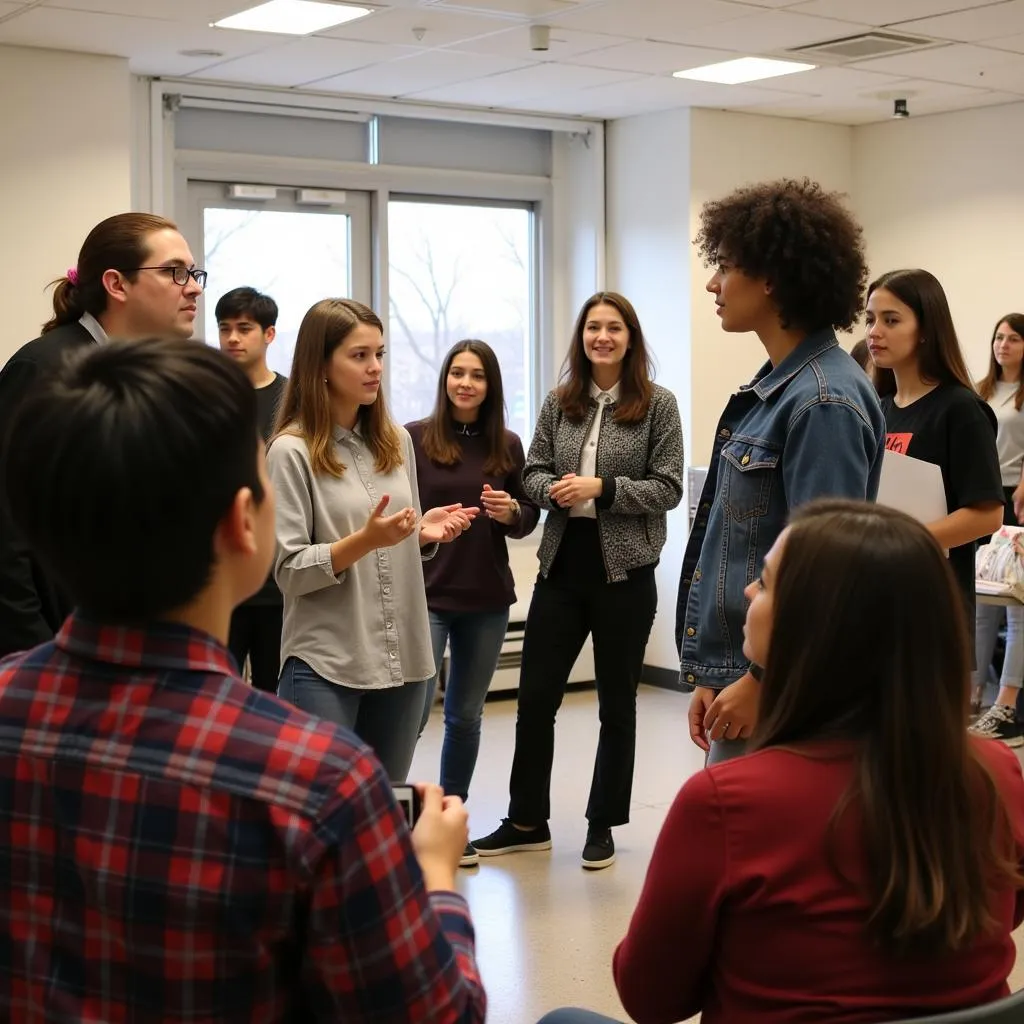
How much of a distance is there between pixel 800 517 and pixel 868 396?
93cm

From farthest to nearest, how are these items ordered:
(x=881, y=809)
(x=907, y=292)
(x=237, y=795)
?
(x=907, y=292) → (x=881, y=809) → (x=237, y=795)

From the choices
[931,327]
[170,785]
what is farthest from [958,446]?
[170,785]

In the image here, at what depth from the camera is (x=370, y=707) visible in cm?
313

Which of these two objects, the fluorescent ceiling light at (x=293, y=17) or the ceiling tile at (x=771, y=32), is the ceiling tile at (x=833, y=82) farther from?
the fluorescent ceiling light at (x=293, y=17)

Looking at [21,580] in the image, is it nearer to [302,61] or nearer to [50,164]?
[50,164]

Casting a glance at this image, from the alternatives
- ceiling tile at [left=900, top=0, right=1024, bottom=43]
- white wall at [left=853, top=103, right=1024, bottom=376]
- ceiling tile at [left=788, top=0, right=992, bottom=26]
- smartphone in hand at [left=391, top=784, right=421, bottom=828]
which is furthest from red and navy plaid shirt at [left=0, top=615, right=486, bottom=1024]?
white wall at [left=853, top=103, right=1024, bottom=376]

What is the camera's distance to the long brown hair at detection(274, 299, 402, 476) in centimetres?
309

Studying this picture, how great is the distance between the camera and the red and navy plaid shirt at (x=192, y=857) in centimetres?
100

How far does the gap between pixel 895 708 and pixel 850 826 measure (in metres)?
0.13

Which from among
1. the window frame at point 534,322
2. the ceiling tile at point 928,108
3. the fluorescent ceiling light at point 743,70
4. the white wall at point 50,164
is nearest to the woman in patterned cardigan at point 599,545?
the fluorescent ceiling light at point 743,70

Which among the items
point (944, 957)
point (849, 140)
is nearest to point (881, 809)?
point (944, 957)

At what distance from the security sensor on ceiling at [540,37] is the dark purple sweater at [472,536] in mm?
1552

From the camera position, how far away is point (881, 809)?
1.37 m

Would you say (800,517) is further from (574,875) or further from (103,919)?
(574,875)
